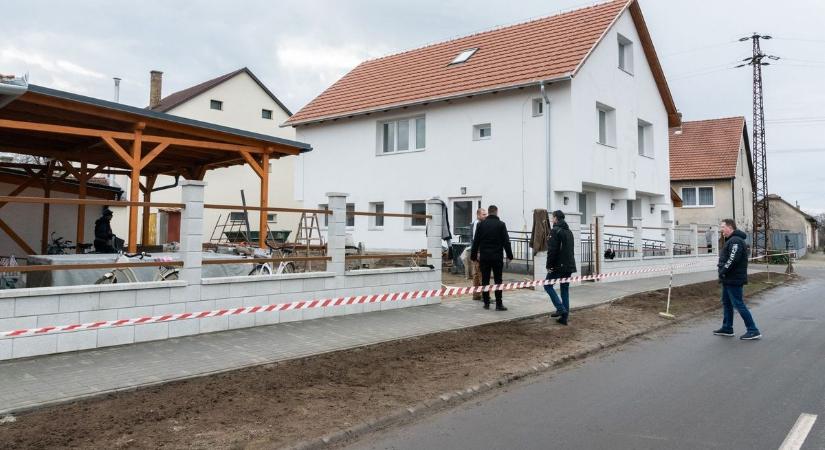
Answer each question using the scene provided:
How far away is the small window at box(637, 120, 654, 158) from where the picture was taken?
2341 centimetres

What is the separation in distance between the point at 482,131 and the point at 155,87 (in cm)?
2392

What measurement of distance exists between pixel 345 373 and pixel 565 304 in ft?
15.6

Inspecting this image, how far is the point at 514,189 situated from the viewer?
18.6m

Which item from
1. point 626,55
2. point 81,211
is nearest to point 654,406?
point 81,211

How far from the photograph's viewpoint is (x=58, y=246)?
44.5ft

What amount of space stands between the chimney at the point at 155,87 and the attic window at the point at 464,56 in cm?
2108

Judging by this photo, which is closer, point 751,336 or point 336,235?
point 751,336

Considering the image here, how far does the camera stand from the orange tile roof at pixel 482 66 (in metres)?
18.5

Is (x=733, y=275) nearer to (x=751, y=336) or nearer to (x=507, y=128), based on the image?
(x=751, y=336)

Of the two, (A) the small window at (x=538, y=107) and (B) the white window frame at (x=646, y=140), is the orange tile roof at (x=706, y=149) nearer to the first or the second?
(B) the white window frame at (x=646, y=140)

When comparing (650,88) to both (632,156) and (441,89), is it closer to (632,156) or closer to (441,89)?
(632,156)

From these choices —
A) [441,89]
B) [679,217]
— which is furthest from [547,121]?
[679,217]

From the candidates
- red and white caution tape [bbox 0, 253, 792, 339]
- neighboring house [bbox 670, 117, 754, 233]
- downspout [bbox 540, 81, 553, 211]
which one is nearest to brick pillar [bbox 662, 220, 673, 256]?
downspout [bbox 540, 81, 553, 211]

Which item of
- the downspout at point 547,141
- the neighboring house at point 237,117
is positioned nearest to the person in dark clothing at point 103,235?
the downspout at point 547,141
